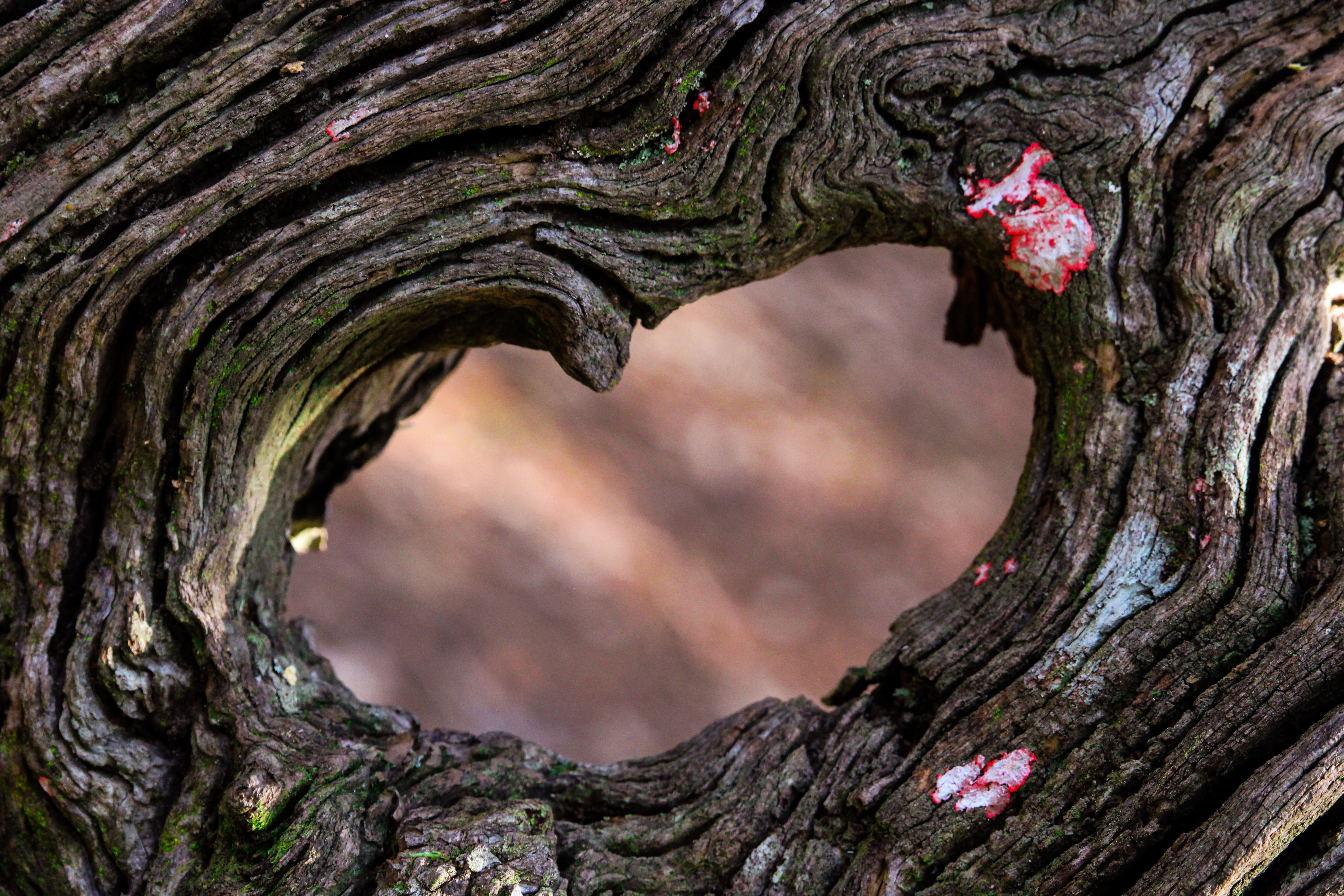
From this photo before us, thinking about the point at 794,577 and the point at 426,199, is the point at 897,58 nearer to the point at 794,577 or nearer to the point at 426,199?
the point at 426,199

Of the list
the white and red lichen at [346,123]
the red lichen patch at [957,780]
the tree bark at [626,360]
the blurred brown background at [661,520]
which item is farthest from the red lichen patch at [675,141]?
the blurred brown background at [661,520]

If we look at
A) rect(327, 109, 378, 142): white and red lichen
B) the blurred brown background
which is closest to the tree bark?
rect(327, 109, 378, 142): white and red lichen

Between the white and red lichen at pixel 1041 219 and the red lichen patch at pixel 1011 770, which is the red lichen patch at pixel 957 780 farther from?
the white and red lichen at pixel 1041 219

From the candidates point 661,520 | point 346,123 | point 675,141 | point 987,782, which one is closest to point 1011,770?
point 987,782

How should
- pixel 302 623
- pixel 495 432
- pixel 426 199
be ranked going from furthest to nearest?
pixel 495 432 → pixel 302 623 → pixel 426 199

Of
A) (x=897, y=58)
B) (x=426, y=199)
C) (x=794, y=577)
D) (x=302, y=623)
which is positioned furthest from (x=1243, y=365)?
(x=794, y=577)

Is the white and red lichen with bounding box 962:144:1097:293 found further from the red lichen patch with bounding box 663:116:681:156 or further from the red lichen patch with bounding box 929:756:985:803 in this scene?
the red lichen patch with bounding box 929:756:985:803
